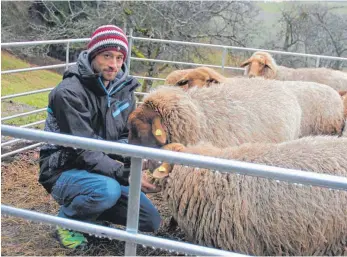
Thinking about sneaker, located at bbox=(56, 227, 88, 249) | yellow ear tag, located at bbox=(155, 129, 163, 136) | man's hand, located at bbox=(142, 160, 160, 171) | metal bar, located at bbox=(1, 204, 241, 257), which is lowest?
sneaker, located at bbox=(56, 227, 88, 249)

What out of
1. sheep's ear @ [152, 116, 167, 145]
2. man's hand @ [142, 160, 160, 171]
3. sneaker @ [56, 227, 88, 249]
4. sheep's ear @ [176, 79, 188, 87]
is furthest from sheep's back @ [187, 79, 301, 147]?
sneaker @ [56, 227, 88, 249]

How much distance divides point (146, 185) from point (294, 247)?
1.14 metres

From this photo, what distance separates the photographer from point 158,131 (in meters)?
4.22

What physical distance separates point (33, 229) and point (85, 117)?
119 centimetres

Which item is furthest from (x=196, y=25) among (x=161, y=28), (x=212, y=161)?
(x=212, y=161)

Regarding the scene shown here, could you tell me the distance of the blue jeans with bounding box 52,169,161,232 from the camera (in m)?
3.40

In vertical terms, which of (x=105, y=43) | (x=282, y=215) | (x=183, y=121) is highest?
(x=105, y=43)

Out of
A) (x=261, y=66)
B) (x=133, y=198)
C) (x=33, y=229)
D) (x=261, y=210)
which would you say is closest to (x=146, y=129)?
(x=33, y=229)

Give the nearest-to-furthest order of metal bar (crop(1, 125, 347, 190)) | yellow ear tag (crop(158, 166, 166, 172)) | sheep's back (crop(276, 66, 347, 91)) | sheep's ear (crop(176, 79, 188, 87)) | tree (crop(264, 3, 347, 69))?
metal bar (crop(1, 125, 347, 190)) < yellow ear tag (crop(158, 166, 166, 172)) < sheep's ear (crop(176, 79, 188, 87)) < sheep's back (crop(276, 66, 347, 91)) < tree (crop(264, 3, 347, 69))

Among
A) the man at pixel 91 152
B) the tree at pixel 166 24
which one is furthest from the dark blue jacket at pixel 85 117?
the tree at pixel 166 24

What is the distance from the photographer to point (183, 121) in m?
4.37

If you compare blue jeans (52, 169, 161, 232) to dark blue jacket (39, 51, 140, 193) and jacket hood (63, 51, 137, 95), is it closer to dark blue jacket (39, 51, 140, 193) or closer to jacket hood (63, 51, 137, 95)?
dark blue jacket (39, 51, 140, 193)

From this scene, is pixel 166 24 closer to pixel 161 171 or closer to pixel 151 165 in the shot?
pixel 151 165

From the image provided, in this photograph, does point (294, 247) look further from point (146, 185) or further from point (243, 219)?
point (146, 185)
